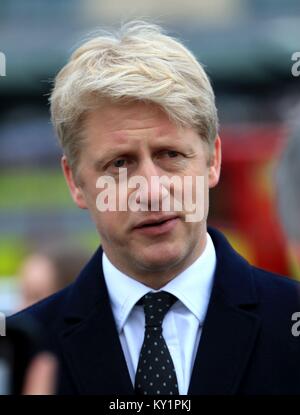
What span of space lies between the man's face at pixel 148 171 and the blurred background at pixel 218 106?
64cm

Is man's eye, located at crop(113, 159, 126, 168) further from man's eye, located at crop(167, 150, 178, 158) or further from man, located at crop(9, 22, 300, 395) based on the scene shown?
man's eye, located at crop(167, 150, 178, 158)

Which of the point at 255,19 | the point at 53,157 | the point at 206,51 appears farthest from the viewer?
the point at 255,19

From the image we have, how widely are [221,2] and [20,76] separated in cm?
621

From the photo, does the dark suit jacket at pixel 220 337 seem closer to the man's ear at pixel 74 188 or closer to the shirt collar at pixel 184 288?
the shirt collar at pixel 184 288

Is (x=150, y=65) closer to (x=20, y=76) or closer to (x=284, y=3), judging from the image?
(x=20, y=76)

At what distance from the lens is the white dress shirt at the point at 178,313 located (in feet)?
7.18

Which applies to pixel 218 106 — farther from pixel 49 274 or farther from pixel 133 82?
pixel 133 82

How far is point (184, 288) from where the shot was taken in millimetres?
2252

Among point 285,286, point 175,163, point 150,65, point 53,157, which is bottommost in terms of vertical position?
point 53,157

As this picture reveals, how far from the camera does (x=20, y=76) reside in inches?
523

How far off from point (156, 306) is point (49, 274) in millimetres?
1841

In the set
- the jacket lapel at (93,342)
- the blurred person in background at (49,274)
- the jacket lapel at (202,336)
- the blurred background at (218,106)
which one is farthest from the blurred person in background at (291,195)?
the jacket lapel at (93,342)

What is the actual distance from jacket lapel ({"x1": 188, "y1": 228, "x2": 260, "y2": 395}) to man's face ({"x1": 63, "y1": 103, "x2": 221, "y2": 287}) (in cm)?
10
